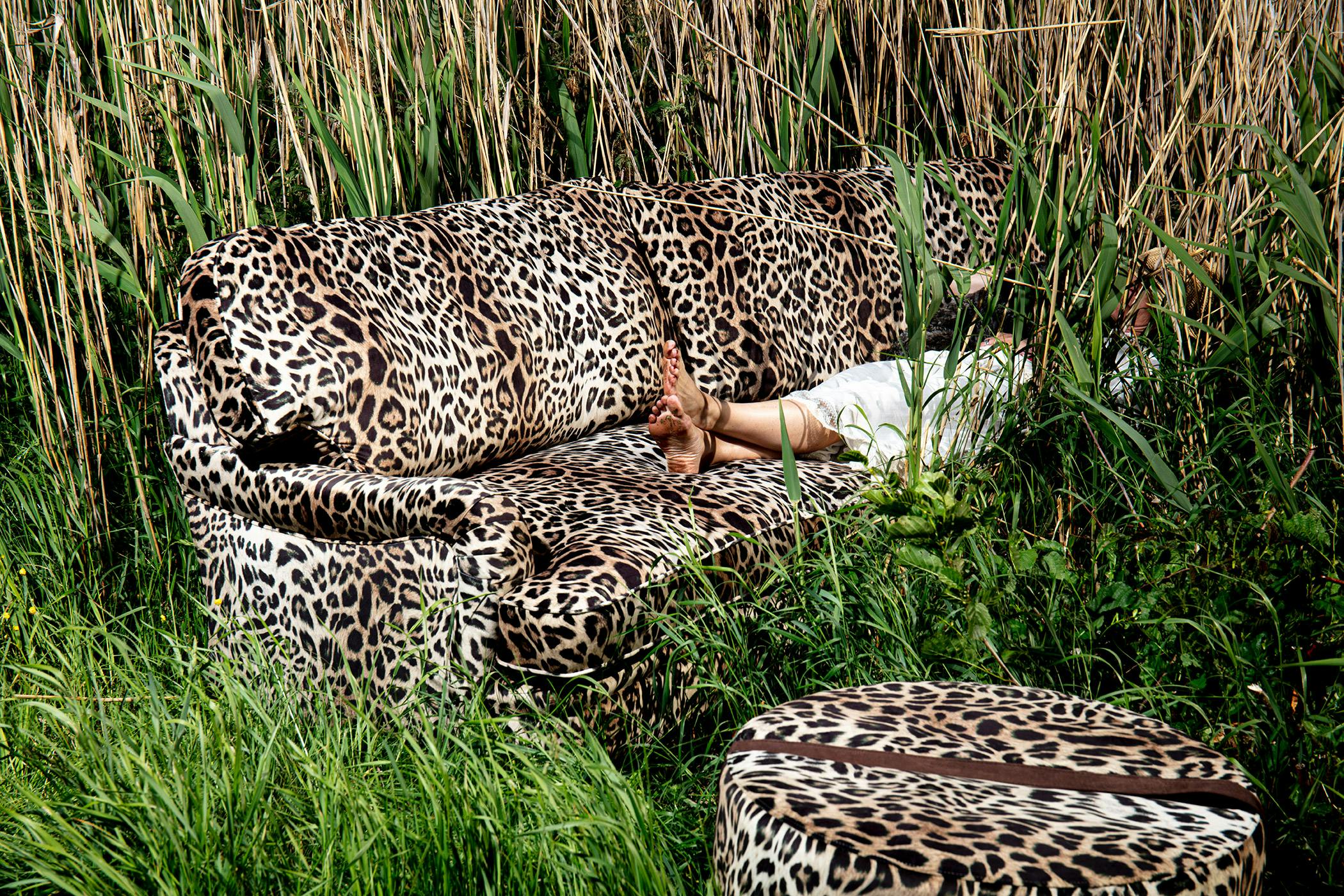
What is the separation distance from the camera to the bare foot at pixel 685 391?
2338 mm

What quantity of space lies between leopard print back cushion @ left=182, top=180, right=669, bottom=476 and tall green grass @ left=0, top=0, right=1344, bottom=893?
0.30 metres

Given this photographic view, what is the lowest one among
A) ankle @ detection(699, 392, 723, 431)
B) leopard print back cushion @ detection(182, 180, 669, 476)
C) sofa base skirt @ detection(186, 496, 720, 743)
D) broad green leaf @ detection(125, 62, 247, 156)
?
sofa base skirt @ detection(186, 496, 720, 743)

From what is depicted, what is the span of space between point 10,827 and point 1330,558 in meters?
1.89

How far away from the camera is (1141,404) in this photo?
223 cm

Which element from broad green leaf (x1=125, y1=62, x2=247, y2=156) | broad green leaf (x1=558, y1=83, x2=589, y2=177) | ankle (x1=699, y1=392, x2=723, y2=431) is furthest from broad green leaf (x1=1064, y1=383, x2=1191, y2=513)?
broad green leaf (x1=125, y1=62, x2=247, y2=156)

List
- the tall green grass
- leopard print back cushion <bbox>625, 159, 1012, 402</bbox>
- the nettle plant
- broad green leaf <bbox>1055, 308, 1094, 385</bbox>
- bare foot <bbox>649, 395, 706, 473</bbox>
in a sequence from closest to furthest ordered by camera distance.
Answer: the tall green grass → the nettle plant → broad green leaf <bbox>1055, 308, 1094, 385</bbox> → bare foot <bbox>649, 395, 706, 473</bbox> → leopard print back cushion <bbox>625, 159, 1012, 402</bbox>

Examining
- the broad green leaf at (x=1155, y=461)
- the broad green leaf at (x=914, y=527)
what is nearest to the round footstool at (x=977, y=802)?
the broad green leaf at (x=914, y=527)

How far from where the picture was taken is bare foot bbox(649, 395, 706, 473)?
231 centimetres

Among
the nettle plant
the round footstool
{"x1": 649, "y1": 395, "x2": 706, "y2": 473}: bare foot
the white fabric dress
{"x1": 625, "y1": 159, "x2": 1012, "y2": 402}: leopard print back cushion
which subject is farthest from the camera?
{"x1": 625, "y1": 159, "x2": 1012, "y2": 402}: leopard print back cushion

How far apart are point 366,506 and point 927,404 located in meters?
1.08

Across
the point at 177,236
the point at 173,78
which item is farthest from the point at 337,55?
the point at 177,236

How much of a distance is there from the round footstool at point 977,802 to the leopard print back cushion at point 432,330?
42.5 inches

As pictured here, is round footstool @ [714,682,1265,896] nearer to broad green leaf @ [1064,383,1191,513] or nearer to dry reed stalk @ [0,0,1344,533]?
broad green leaf @ [1064,383,1191,513]

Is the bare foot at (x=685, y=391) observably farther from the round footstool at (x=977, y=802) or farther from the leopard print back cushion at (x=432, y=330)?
the round footstool at (x=977, y=802)
